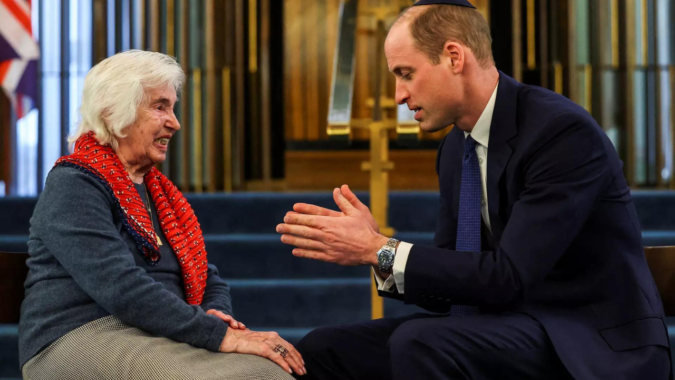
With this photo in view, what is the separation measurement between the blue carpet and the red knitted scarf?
1.17 meters

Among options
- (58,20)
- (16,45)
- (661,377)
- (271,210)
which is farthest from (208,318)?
(58,20)

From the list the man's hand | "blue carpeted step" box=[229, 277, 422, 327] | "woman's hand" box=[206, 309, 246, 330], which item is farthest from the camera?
"blue carpeted step" box=[229, 277, 422, 327]

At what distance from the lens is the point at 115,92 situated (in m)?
2.03

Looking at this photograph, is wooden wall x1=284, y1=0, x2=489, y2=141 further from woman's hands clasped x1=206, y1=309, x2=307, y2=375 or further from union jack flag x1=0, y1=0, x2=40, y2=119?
woman's hands clasped x1=206, y1=309, x2=307, y2=375

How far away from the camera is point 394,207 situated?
429 centimetres

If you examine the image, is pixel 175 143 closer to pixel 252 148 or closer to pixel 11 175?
pixel 252 148

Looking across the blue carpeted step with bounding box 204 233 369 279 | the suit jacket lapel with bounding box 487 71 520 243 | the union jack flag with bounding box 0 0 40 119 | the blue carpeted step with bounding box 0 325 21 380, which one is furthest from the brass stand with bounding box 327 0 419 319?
the union jack flag with bounding box 0 0 40 119

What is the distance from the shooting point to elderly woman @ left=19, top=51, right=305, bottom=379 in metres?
1.80

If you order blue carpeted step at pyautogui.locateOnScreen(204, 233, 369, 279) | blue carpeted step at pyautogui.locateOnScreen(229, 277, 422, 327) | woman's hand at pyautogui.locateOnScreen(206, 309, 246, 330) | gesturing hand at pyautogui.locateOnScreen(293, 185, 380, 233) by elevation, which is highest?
gesturing hand at pyautogui.locateOnScreen(293, 185, 380, 233)

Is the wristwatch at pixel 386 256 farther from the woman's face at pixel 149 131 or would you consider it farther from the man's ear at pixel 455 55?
the woman's face at pixel 149 131

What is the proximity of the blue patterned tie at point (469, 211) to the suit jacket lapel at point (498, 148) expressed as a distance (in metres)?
0.06

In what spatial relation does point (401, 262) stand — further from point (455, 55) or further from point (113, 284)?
point (113, 284)

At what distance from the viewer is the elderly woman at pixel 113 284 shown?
1797 mm

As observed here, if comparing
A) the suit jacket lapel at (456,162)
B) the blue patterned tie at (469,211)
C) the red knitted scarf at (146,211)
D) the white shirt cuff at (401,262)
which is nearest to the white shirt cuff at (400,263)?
the white shirt cuff at (401,262)
